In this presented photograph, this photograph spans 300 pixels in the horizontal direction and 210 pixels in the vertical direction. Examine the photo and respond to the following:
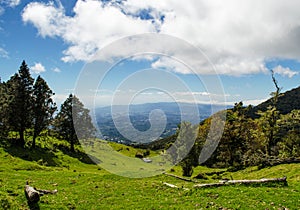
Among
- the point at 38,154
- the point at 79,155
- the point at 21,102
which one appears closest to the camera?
the point at 38,154

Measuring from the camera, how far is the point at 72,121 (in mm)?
78438

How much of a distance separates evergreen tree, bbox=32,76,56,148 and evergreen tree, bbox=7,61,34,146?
5.35ft

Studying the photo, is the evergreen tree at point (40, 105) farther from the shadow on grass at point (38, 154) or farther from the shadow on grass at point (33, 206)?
the shadow on grass at point (33, 206)

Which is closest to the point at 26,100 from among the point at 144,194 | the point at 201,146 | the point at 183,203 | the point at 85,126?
the point at 85,126

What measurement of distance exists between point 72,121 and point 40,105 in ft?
45.4

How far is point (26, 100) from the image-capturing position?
63.7 m

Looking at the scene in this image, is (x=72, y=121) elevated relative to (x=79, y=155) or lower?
elevated

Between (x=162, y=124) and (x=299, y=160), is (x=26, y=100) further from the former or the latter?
(x=299, y=160)

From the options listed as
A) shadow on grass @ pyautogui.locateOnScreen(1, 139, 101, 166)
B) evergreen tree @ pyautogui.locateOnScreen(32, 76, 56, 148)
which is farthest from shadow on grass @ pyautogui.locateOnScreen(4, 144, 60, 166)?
evergreen tree @ pyautogui.locateOnScreen(32, 76, 56, 148)

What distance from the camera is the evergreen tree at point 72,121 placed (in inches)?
2975

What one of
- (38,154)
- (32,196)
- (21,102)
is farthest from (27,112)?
(32,196)

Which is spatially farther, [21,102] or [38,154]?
[21,102]

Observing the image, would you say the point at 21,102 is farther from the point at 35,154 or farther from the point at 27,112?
the point at 35,154

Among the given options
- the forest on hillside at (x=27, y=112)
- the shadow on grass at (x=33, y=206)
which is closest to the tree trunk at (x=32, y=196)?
the shadow on grass at (x=33, y=206)
